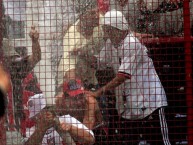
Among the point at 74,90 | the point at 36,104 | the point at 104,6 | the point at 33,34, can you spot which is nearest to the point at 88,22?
the point at 104,6

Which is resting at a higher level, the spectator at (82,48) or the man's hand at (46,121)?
the spectator at (82,48)

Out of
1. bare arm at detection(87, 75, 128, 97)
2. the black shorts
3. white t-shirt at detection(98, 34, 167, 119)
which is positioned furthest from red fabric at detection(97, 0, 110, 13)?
the black shorts

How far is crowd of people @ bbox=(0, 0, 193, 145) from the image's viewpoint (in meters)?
5.69

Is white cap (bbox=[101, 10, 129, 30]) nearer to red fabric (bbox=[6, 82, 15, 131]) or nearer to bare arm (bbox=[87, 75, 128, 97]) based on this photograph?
bare arm (bbox=[87, 75, 128, 97])

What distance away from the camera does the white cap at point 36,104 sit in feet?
19.0

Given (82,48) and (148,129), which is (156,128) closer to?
(148,129)

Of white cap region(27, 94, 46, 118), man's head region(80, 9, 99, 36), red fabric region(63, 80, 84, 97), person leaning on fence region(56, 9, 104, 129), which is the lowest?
white cap region(27, 94, 46, 118)

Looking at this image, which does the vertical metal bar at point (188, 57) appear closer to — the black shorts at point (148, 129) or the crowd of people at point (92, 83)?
the crowd of people at point (92, 83)

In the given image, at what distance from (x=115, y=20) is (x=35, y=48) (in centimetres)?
74

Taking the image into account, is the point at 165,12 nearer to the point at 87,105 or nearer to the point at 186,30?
the point at 186,30

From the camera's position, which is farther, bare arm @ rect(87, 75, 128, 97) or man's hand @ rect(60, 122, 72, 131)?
→ man's hand @ rect(60, 122, 72, 131)

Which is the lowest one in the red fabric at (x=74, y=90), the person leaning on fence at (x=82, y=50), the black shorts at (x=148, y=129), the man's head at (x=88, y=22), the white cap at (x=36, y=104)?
the black shorts at (x=148, y=129)

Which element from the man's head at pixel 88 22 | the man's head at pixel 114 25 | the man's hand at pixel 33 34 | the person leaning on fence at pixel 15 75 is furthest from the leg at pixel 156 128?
the man's hand at pixel 33 34

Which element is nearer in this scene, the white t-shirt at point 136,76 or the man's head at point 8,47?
the white t-shirt at point 136,76
